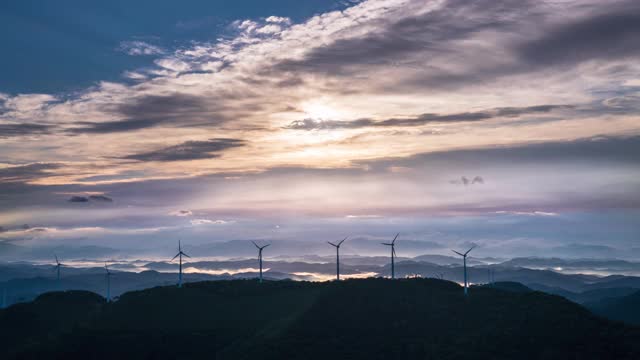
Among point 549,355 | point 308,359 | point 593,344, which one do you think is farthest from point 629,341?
point 308,359

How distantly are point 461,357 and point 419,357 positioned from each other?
13848 mm

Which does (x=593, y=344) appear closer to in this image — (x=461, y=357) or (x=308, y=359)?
(x=461, y=357)

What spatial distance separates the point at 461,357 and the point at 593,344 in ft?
138

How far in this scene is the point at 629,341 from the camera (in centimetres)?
19412

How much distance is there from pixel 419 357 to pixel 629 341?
64811 mm

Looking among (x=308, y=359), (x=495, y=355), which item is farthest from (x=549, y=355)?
(x=308, y=359)

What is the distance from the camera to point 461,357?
19225cm

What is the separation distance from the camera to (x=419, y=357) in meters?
199

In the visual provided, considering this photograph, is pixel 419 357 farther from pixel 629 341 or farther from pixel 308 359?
pixel 629 341

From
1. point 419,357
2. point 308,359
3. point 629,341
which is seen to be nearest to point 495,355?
point 419,357

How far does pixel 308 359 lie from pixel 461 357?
47.8m

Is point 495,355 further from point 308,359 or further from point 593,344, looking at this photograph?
point 308,359

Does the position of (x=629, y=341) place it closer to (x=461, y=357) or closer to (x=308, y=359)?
(x=461, y=357)

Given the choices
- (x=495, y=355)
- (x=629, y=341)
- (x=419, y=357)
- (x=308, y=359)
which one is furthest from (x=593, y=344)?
(x=308, y=359)
